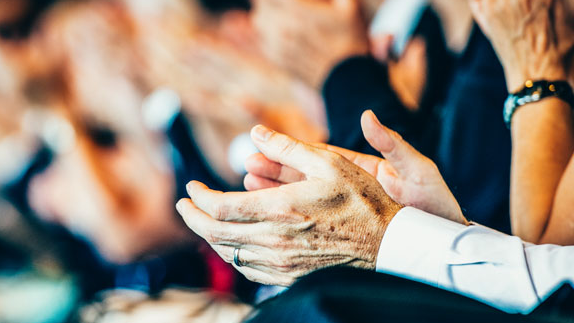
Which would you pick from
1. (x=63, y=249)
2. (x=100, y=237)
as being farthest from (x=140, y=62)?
(x=63, y=249)

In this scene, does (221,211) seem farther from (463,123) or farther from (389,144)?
(463,123)

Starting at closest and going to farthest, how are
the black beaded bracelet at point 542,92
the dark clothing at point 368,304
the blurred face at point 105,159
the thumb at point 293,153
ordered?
1. the dark clothing at point 368,304
2. the thumb at point 293,153
3. the black beaded bracelet at point 542,92
4. the blurred face at point 105,159

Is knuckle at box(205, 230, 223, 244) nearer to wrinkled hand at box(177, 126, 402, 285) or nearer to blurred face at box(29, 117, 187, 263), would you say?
wrinkled hand at box(177, 126, 402, 285)

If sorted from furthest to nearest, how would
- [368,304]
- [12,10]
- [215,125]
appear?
[12,10], [215,125], [368,304]

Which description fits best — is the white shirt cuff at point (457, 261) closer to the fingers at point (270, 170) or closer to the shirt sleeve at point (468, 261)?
the shirt sleeve at point (468, 261)

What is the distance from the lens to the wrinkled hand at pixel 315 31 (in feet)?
2.58

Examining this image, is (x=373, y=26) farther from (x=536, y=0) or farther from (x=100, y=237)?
(x=100, y=237)

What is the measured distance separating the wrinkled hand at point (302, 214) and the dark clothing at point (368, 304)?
0.21 ft

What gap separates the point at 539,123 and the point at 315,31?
0.44 meters

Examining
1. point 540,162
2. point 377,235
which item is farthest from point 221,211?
point 540,162

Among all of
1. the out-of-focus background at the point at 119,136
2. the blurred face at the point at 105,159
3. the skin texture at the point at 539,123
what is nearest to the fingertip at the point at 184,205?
the skin texture at the point at 539,123

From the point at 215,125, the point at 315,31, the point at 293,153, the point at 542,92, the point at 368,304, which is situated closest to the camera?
the point at 368,304

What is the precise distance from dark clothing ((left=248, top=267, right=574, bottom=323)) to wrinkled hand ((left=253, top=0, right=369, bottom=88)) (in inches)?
20.1

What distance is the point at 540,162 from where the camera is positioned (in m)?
0.47
